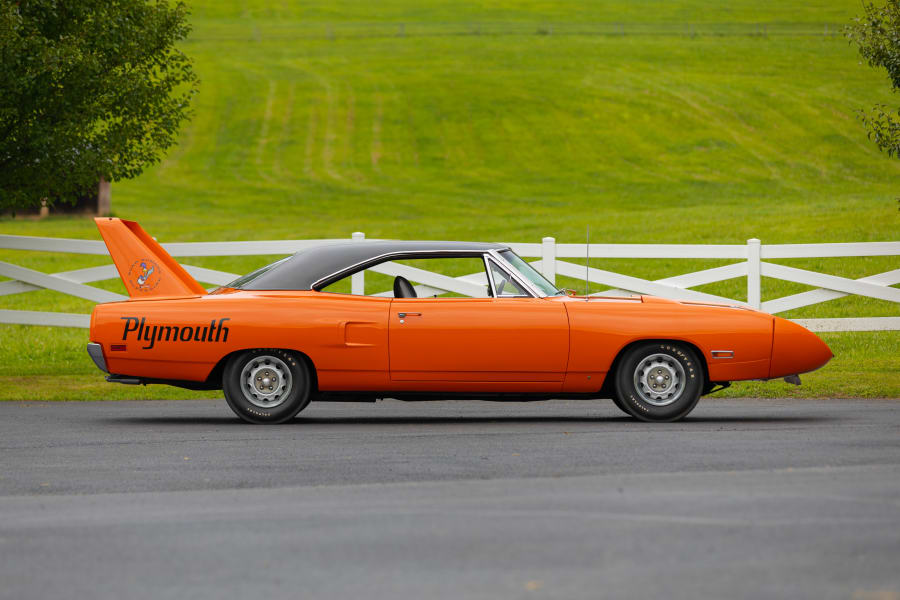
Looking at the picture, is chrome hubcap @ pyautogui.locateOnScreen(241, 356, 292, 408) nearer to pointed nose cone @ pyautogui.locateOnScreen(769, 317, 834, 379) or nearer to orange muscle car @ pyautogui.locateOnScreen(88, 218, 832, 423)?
orange muscle car @ pyautogui.locateOnScreen(88, 218, 832, 423)

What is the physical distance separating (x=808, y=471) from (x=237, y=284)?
5123 mm

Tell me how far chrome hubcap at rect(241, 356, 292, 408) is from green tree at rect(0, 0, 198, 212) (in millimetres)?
5266

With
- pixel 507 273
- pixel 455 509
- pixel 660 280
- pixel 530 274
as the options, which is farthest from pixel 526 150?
pixel 455 509

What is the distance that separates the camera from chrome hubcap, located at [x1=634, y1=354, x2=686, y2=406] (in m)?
10.5

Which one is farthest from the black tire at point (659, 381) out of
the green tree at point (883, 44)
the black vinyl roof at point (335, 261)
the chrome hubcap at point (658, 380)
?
the green tree at point (883, 44)

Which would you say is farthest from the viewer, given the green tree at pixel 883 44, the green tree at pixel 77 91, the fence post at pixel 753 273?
the fence post at pixel 753 273

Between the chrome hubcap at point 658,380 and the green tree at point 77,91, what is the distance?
7.35 metres

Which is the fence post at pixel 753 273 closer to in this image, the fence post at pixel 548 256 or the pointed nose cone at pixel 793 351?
the fence post at pixel 548 256

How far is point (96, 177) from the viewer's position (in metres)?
16.0

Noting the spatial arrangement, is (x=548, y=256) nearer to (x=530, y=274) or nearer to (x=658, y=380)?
(x=530, y=274)

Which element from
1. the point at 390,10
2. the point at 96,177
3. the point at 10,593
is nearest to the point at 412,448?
the point at 10,593

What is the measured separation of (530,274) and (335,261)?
160 centimetres

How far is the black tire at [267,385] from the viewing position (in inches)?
418

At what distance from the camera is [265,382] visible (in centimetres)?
1069
